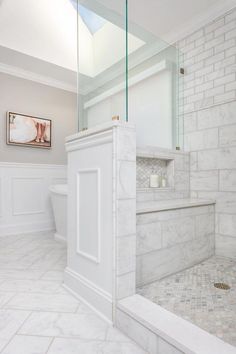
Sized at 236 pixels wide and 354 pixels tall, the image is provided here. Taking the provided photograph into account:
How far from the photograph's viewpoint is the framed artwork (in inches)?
135

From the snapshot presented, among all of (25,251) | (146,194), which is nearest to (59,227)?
(25,251)

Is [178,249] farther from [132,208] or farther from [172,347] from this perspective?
[172,347]

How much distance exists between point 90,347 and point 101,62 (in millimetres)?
2285

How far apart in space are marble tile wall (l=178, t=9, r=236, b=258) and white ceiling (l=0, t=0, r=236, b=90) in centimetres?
19

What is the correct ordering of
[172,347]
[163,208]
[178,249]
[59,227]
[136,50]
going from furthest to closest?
[59,227], [136,50], [178,249], [163,208], [172,347]

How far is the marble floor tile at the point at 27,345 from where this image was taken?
3.50 ft

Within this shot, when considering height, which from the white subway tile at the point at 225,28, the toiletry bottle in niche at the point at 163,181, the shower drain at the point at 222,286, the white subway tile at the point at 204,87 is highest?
the white subway tile at the point at 225,28

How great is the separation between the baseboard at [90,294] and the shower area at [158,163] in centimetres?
25

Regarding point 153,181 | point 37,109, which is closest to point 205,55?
point 153,181

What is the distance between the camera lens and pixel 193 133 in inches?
98.2

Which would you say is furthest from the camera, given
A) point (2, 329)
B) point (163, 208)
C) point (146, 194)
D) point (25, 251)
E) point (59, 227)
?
point (59, 227)

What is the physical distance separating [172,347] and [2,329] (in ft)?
2.95

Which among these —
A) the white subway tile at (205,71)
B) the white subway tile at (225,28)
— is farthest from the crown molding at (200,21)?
the white subway tile at (205,71)

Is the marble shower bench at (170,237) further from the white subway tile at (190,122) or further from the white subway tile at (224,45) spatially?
the white subway tile at (224,45)
